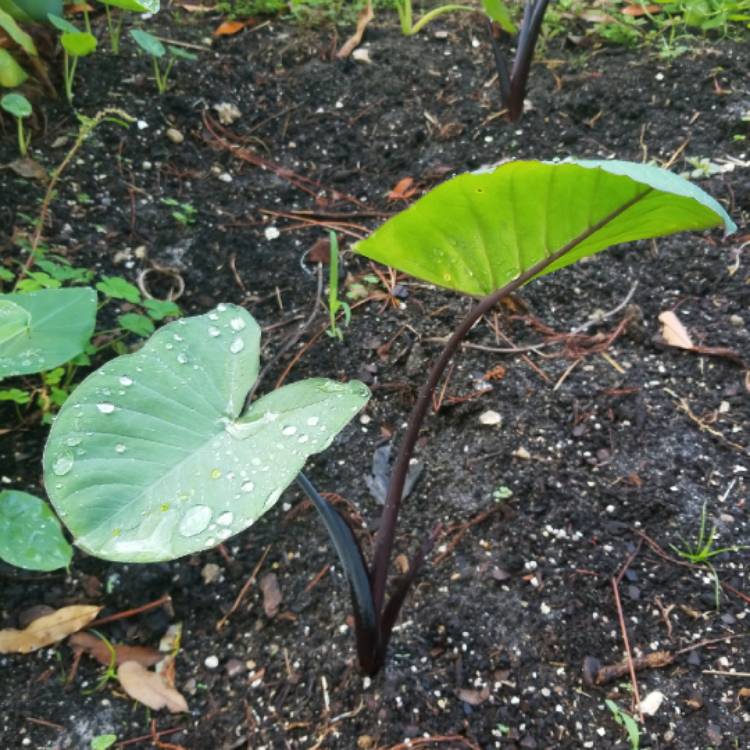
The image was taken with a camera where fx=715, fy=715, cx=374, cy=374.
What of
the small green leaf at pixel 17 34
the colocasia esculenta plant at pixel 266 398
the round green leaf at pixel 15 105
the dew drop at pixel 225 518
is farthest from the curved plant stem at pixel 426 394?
the small green leaf at pixel 17 34

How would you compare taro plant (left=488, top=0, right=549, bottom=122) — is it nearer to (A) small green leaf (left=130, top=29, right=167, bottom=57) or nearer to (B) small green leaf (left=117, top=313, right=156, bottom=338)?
(A) small green leaf (left=130, top=29, right=167, bottom=57)

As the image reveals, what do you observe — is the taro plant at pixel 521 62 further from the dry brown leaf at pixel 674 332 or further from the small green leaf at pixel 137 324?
the small green leaf at pixel 137 324

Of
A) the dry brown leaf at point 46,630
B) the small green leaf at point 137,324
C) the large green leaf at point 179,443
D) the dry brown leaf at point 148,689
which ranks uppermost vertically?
the large green leaf at point 179,443

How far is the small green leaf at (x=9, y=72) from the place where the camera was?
5.23ft

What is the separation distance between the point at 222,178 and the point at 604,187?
4.67 ft

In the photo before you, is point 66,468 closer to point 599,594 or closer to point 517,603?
point 517,603

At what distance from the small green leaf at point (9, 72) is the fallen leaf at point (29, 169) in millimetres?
168

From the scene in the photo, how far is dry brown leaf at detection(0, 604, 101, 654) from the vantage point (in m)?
1.08

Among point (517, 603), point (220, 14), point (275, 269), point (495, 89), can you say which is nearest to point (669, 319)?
point (517, 603)

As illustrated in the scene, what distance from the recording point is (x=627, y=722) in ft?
3.19

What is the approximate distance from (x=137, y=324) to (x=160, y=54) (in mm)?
887

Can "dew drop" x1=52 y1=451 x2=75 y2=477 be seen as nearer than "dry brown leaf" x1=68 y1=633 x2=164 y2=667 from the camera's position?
Yes

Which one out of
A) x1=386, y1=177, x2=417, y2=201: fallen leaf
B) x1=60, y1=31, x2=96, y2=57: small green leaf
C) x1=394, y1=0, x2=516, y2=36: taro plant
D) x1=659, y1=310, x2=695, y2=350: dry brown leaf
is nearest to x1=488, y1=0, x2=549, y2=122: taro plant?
x1=394, y1=0, x2=516, y2=36: taro plant

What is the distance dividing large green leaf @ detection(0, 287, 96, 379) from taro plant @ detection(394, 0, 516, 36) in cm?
134
